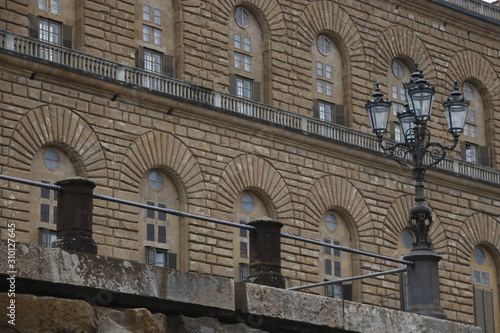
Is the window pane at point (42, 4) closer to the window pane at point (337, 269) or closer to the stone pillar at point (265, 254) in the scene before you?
the window pane at point (337, 269)

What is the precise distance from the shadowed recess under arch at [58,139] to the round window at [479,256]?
1225 centimetres

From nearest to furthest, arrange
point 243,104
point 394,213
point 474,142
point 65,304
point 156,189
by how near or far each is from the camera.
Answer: point 65,304 → point 156,189 → point 243,104 → point 394,213 → point 474,142

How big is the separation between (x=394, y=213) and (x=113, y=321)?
2354 centimetres

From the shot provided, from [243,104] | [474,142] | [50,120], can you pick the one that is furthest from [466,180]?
[50,120]

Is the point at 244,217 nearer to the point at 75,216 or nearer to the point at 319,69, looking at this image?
the point at 319,69

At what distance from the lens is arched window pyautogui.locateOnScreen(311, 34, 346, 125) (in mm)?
32844

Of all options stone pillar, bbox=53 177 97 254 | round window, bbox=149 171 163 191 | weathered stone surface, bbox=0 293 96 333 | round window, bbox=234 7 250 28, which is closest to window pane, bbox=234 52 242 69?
round window, bbox=234 7 250 28

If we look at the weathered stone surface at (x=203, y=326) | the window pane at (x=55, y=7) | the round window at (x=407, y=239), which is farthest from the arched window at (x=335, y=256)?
the weathered stone surface at (x=203, y=326)

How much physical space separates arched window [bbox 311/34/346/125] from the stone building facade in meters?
0.05

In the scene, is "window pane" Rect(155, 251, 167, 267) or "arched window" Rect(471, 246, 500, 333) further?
"arched window" Rect(471, 246, 500, 333)

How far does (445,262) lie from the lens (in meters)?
34.3

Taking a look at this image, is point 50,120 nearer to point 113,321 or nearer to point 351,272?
point 351,272

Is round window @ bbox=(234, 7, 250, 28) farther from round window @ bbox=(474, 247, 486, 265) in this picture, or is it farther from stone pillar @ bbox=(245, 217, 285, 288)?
stone pillar @ bbox=(245, 217, 285, 288)

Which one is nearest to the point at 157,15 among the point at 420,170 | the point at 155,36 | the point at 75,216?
the point at 155,36
